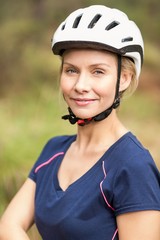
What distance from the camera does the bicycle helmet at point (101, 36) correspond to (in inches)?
117

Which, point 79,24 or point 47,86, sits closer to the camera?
point 79,24

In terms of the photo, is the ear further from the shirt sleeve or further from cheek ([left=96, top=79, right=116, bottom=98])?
the shirt sleeve

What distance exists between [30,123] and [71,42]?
539cm

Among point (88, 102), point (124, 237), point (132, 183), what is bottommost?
point (124, 237)

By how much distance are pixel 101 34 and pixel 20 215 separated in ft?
3.17

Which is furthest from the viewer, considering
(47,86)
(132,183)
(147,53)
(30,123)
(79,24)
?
(147,53)

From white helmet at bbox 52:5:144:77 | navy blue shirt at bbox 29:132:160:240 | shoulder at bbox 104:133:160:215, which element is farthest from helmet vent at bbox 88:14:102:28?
shoulder at bbox 104:133:160:215

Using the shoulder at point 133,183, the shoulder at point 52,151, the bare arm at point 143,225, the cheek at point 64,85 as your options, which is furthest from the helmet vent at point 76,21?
the bare arm at point 143,225

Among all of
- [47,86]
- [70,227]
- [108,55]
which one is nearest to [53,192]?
[70,227]

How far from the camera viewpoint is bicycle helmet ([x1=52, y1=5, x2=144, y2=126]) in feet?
9.72

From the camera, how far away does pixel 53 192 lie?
295 centimetres

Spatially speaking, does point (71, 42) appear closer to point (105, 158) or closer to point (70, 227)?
point (105, 158)

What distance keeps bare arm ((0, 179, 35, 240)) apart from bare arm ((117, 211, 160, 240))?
650mm

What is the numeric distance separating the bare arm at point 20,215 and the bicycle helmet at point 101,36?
0.44 meters
